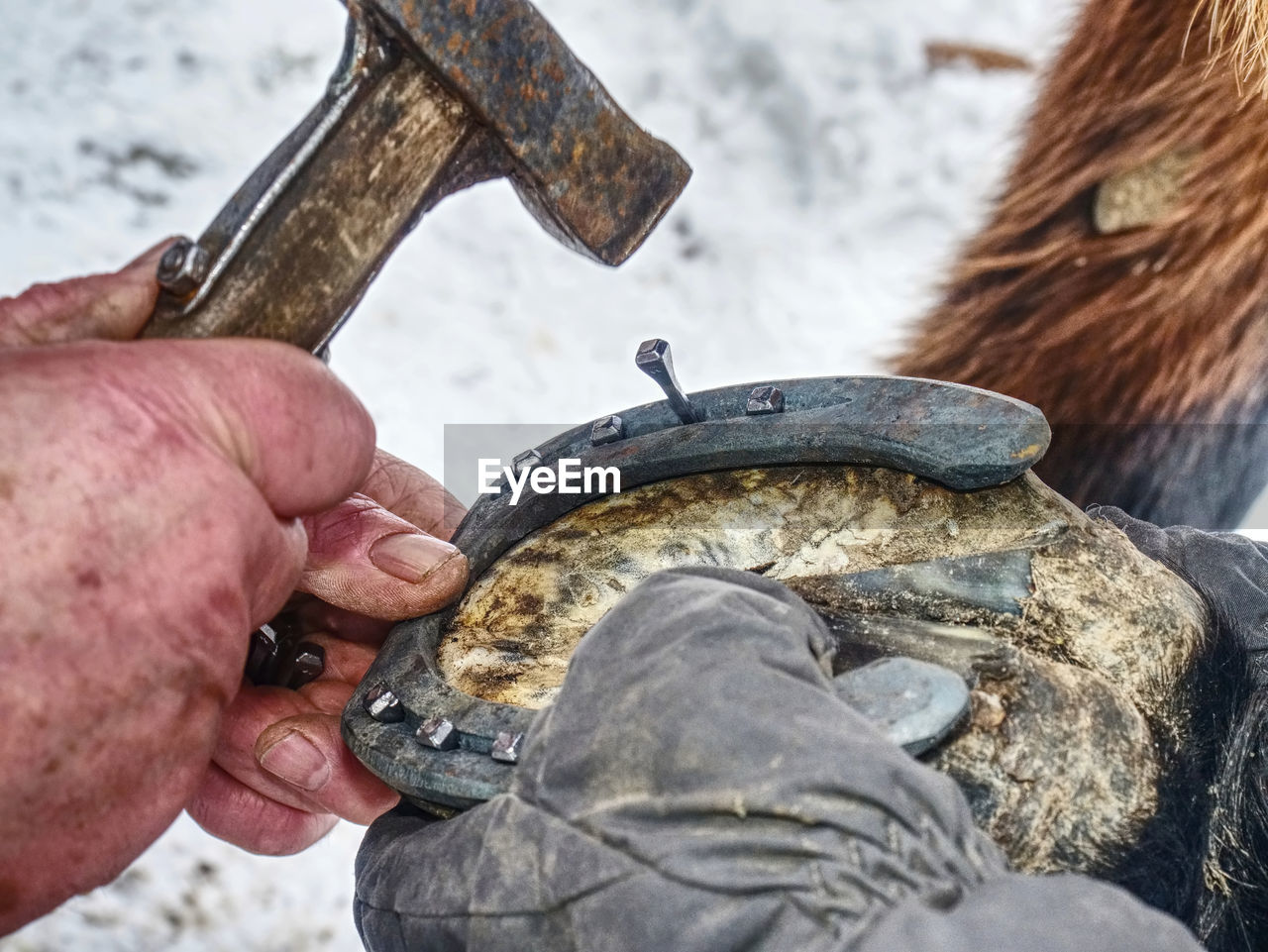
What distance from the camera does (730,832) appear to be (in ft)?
1.75

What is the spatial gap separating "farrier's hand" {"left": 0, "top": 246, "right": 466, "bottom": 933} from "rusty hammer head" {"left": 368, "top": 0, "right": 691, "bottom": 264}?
24 cm

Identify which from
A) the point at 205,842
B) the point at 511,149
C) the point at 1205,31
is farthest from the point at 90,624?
the point at 1205,31

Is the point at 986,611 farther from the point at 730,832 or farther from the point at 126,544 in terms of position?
the point at 126,544

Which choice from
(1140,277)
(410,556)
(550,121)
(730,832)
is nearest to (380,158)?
(550,121)

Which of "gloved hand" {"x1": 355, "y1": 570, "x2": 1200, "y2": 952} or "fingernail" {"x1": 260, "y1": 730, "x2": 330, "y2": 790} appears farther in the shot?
"fingernail" {"x1": 260, "y1": 730, "x2": 330, "y2": 790}

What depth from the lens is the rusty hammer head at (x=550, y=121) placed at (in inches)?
29.4

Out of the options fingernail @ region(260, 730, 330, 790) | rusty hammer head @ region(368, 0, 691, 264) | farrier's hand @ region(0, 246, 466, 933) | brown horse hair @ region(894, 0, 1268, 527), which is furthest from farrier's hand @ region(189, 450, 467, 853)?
brown horse hair @ region(894, 0, 1268, 527)

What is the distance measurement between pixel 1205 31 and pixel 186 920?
231 cm

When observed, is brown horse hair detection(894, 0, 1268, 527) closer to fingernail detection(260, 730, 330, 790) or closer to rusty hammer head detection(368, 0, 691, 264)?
rusty hammer head detection(368, 0, 691, 264)

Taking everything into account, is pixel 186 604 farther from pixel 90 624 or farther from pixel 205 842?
pixel 205 842

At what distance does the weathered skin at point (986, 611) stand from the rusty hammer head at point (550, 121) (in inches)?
10.2

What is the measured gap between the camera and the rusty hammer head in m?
0.75

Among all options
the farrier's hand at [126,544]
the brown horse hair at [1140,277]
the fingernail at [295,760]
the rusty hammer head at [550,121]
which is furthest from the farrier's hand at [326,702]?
the brown horse hair at [1140,277]

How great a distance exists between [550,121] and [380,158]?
14 cm
